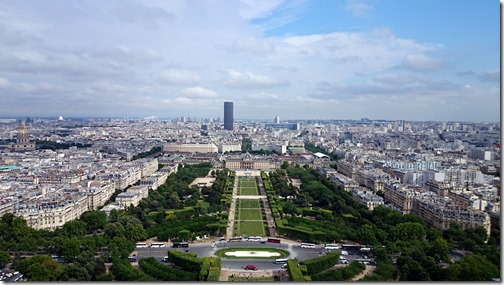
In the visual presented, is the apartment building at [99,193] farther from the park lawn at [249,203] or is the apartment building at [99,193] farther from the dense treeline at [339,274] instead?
the dense treeline at [339,274]

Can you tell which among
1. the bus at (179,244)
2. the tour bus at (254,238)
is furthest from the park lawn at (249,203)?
the bus at (179,244)

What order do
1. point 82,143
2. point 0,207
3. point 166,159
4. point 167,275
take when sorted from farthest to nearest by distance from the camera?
point 82,143 < point 166,159 < point 0,207 < point 167,275

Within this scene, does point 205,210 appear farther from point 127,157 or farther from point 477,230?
point 127,157

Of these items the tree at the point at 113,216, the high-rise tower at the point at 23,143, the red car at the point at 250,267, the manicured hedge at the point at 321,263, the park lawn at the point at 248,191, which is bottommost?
the park lawn at the point at 248,191

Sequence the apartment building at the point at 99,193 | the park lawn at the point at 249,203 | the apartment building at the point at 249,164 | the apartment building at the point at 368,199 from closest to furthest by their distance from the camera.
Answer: the apartment building at the point at 99,193
the apartment building at the point at 368,199
the park lawn at the point at 249,203
the apartment building at the point at 249,164

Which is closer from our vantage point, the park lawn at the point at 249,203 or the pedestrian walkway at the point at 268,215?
the pedestrian walkway at the point at 268,215

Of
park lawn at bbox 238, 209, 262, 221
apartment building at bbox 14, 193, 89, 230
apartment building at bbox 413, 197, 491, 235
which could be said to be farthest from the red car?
apartment building at bbox 413, 197, 491, 235

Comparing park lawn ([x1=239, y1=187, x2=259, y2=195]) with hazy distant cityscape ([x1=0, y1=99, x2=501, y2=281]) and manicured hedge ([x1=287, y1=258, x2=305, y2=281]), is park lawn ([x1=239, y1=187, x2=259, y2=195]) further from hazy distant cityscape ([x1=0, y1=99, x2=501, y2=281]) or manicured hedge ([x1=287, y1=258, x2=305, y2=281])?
manicured hedge ([x1=287, y1=258, x2=305, y2=281])

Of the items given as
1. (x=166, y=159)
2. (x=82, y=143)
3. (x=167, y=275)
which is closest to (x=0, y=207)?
(x=167, y=275)

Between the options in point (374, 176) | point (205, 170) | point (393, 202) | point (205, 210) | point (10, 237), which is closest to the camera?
point (10, 237)
